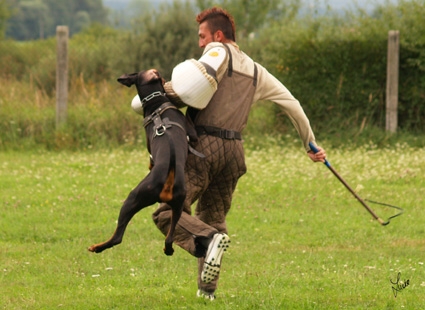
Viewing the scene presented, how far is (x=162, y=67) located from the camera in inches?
872

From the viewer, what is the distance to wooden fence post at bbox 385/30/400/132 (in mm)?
16062

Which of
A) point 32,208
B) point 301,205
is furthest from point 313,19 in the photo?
point 32,208

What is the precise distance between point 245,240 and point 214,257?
11.9 feet

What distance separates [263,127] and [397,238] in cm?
775

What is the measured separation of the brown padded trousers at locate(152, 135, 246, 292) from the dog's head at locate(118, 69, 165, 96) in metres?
0.49

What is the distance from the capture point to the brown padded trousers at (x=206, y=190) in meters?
5.77

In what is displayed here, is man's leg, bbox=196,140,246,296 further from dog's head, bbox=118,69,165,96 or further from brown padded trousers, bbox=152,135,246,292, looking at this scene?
dog's head, bbox=118,69,165,96

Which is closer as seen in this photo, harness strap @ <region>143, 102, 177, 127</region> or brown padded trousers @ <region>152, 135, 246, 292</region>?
harness strap @ <region>143, 102, 177, 127</region>

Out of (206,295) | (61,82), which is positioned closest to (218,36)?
(206,295)

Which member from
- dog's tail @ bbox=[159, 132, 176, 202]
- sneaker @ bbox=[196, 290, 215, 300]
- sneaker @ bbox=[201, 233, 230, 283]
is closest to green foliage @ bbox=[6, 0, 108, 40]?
sneaker @ bbox=[196, 290, 215, 300]

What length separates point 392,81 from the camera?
52.7ft

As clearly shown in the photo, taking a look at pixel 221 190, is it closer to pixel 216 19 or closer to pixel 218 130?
pixel 218 130

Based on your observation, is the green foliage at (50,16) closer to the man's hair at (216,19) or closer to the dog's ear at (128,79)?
the man's hair at (216,19)

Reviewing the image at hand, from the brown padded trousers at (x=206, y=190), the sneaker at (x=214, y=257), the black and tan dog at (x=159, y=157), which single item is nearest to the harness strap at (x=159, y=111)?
the black and tan dog at (x=159, y=157)
